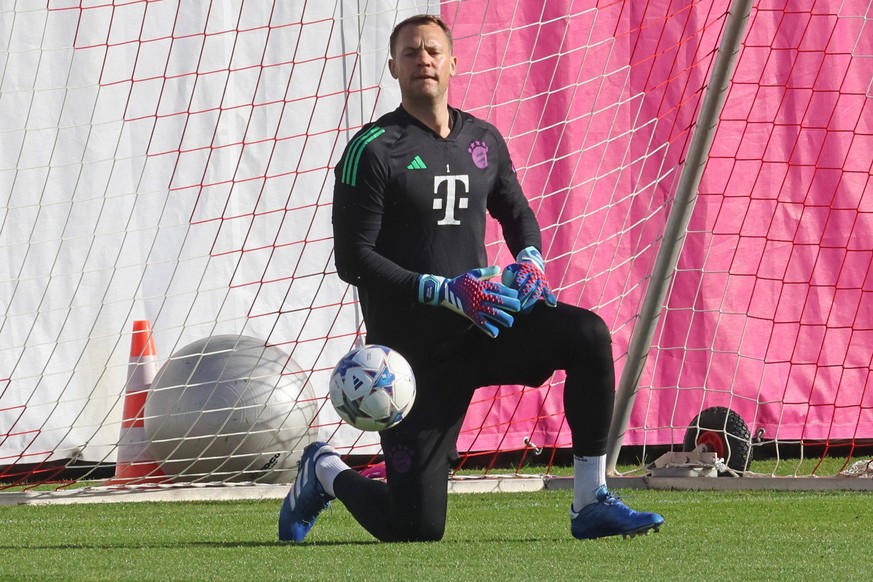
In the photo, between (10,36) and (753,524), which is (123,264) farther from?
(753,524)

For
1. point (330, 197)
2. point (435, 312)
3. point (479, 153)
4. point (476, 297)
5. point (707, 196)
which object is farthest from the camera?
point (707, 196)

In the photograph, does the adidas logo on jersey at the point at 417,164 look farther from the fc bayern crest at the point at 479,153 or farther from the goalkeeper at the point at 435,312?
the fc bayern crest at the point at 479,153

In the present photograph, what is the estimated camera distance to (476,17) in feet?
21.7

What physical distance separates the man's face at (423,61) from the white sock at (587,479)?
1028 millimetres

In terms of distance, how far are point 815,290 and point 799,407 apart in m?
0.57

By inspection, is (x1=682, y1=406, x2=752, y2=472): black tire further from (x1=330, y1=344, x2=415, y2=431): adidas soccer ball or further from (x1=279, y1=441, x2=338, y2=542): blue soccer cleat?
A: (x1=330, y1=344, x2=415, y2=431): adidas soccer ball

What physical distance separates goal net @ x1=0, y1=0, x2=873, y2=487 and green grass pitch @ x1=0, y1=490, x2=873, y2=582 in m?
1.35

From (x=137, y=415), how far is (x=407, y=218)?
251 centimetres

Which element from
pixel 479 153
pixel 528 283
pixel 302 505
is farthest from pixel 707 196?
pixel 302 505

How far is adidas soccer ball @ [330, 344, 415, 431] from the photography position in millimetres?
3500

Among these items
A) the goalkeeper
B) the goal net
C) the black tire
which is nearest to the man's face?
the goalkeeper

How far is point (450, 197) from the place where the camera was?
3711 mm

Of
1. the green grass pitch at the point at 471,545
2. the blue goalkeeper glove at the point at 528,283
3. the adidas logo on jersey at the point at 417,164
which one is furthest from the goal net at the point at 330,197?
the blue goalkeeper glove at the point at 528,283

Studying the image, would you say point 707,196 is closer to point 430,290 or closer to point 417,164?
point 417,164
